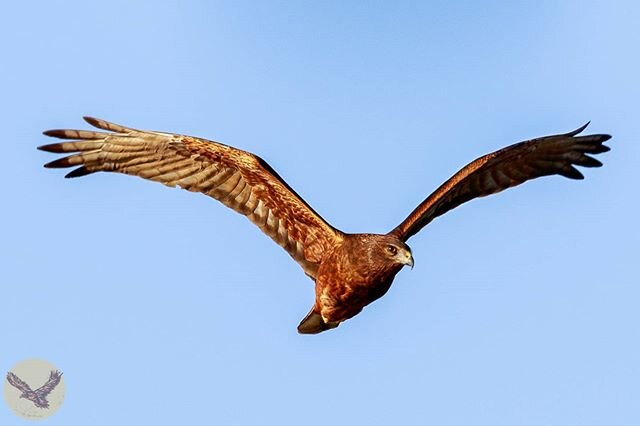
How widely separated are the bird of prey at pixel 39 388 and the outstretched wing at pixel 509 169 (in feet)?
28.5

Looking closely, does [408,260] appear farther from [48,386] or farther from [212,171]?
[48,386]

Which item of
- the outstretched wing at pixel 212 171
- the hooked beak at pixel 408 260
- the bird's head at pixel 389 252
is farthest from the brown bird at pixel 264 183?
the hooked beak at pixel 408 260

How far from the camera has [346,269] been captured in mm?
16531

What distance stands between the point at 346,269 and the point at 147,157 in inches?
128

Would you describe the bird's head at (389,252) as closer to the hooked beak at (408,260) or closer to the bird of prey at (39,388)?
the hooked beak at (408,260)

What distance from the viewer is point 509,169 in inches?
732

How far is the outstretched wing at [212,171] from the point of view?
17500mm

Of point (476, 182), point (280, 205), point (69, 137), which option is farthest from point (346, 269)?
point (69, 137)

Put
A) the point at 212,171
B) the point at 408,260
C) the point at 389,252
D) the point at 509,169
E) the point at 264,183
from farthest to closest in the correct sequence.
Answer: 1. the point at 509,169
2. the point at 212,171
3. the point at 264,183
4. the point at 389,252
5. the point at 408,260

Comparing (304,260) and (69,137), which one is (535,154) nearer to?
(304,260)

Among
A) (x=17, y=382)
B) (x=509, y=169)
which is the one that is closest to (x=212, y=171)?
(x=509, y=169)

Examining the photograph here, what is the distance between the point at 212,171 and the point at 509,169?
417 centimetres

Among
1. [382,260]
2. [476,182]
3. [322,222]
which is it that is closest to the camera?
[382,260]

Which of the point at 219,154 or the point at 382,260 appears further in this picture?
the point at 219,154
